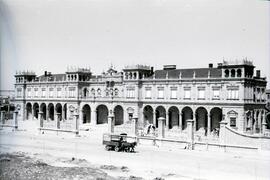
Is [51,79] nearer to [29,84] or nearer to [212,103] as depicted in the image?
[29,84]

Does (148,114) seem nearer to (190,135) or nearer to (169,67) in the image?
(169,67)

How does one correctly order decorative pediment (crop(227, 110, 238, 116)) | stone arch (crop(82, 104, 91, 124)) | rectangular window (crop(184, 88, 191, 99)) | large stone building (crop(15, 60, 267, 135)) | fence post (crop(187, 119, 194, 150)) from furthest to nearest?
1. stone arch (crop(82, 104, 91, 124))
2. rectangular window (crop(184, 88, 191, 99))
3. large stone building (crop(15, 60, 267, 135))
4. decorative pediment (crop(227, 110, 238, 116))
5. fence post (crop(187, 119, 194, 150))

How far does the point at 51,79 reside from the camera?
65.9 meters

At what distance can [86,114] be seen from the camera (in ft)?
199

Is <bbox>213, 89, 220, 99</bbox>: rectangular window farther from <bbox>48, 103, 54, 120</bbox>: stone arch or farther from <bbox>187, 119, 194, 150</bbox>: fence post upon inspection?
A: <bbox>48, 103, 54, 120</bbox>: stone arch

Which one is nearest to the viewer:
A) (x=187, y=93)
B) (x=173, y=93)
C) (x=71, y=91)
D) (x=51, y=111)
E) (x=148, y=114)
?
(x=187, y=93)

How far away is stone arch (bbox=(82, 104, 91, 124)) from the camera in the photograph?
197ft

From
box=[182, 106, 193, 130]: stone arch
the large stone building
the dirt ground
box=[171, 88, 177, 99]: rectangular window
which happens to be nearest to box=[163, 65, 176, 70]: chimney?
the large stone building

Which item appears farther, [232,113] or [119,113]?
[119,113]

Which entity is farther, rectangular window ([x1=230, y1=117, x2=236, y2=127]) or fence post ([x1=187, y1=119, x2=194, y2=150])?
rectangular window ([x1=230, y1=117, x2=236, y2=127])

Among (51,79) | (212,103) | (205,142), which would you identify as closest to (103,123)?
(51,79)

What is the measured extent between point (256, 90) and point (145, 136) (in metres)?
15.9

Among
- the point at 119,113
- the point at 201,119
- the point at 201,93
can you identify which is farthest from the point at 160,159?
the point at 119,113

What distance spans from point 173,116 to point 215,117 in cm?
563
